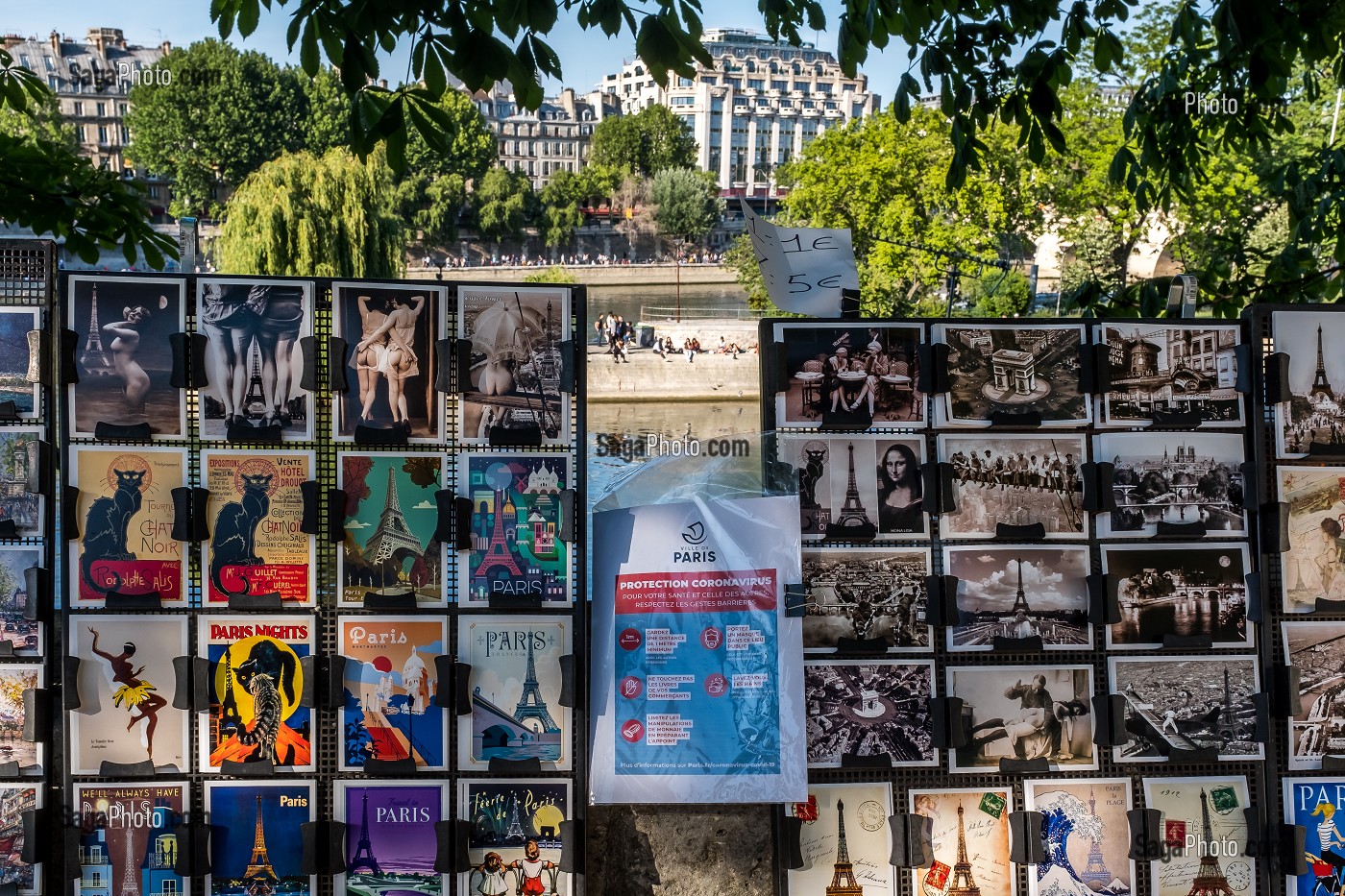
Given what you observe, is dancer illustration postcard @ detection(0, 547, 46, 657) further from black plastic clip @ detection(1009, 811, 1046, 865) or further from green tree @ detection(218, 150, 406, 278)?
green tree @ detection(218, 150, 406, 278)

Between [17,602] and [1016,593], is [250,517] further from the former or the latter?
[1016,593]

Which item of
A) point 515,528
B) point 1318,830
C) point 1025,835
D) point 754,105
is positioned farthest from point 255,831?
point 754,105

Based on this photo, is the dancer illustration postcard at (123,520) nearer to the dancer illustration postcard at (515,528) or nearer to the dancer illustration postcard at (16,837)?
the dancer illustration postcard at (16,837)

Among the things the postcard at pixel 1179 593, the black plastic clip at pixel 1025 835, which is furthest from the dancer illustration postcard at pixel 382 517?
the postcard at pixel 1179 593

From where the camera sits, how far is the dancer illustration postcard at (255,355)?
4047 mm

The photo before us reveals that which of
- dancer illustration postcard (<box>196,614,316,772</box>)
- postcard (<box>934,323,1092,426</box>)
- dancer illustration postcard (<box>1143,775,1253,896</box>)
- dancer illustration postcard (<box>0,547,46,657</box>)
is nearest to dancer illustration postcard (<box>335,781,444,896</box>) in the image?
dancer illustration postcard (<box>196,614,316,772</box>)

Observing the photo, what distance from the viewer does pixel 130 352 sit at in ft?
13.2

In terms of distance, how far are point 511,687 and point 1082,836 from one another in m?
2.06

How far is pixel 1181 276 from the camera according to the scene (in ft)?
15.1

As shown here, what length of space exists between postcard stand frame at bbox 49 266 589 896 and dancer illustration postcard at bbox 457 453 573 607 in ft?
0.11

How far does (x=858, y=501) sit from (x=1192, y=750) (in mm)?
1475

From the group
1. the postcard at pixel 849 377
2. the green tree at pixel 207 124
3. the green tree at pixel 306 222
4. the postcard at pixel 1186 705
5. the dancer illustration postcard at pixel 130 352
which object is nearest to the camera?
the dancer illustration postcard at pixel 130 352

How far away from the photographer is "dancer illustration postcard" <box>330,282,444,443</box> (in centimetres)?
410

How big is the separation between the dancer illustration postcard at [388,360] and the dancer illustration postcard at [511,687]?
718 mm
